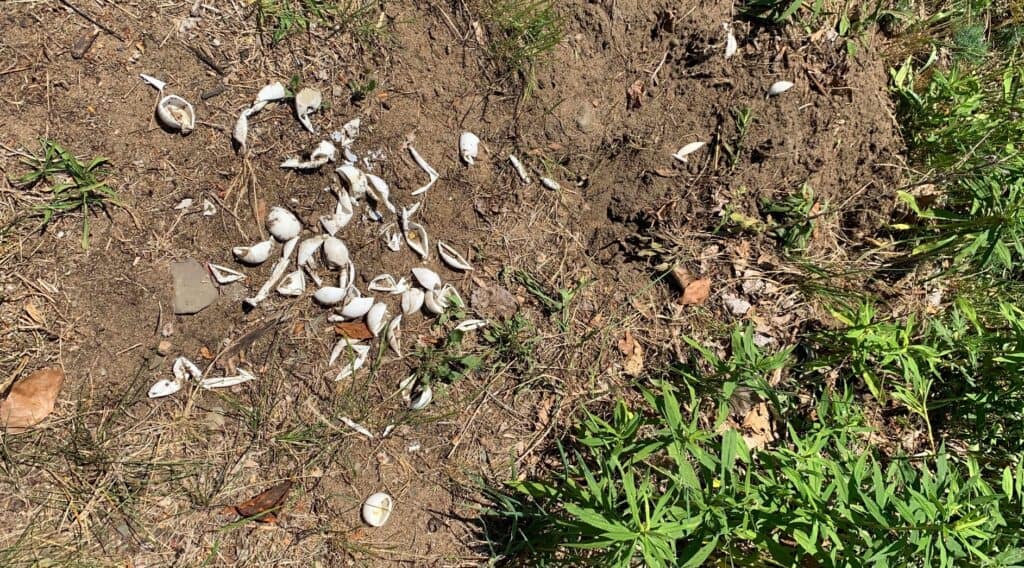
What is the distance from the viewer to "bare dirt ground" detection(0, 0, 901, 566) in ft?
8.00

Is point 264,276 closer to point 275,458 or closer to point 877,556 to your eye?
point 275,458

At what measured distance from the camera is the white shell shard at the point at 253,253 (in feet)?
8.25

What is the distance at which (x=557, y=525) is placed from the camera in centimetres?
247

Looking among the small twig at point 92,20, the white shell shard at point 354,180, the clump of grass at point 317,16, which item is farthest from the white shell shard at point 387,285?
the small twig at point 92,20

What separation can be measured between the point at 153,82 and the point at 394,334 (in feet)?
4.62

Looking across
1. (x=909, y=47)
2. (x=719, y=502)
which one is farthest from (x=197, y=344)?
(x=909, y=47)

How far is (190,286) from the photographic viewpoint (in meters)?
2.50

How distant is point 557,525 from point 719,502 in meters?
0.71

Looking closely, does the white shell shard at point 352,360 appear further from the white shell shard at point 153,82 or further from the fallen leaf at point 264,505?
the white shell shard at point 153,82

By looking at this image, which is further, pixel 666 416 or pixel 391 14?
pixel 391 14

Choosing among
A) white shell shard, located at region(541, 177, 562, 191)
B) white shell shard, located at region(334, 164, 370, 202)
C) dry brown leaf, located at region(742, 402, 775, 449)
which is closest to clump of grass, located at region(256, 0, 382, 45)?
white shell shard, located at region(334, 164, 370, 202)

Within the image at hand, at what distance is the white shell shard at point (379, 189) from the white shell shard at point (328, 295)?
418 millimetres

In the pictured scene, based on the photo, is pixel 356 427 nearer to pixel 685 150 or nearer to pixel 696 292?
pixel 696 292

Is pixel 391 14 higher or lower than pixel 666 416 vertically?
higher
